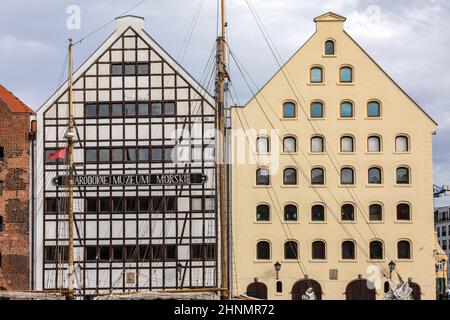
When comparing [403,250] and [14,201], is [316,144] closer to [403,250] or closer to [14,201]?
[403,250]

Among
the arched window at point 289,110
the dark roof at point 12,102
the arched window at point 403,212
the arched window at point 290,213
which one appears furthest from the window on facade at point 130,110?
the arched window at point 403,212

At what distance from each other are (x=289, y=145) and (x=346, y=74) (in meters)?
4.89

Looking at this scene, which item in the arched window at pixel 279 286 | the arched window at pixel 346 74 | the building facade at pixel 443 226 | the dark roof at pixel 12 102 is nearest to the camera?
the arched window at pixel 279 286

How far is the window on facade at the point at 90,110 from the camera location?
4662cm

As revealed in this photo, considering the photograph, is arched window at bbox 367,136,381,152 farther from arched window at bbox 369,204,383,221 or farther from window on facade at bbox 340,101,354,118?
arched window at bbox 369,204,383,221

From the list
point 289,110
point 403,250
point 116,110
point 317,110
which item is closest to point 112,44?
point 116,110

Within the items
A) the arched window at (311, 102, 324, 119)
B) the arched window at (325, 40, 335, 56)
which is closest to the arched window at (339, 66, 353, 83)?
the arched window at (325, 40, 335, 56)

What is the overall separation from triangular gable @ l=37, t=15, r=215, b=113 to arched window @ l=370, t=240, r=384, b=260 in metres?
11.2

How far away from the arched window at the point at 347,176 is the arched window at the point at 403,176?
97.4 inches

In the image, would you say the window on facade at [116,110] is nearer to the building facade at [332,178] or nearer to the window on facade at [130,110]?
the window on facade at [130,110]

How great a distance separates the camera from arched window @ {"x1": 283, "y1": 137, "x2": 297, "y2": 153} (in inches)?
1833
